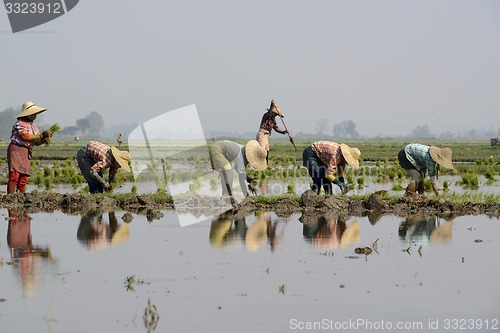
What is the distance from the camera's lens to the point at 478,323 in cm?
757

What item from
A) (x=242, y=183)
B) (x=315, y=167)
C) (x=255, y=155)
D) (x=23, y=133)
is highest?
(x=23, y=133)

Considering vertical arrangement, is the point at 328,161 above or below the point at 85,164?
below

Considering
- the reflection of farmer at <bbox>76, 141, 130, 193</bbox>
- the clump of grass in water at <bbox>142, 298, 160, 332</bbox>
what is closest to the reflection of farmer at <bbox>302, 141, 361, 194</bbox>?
the reflection of farmer at <bbox>76, 141, 130, 193</bbox>

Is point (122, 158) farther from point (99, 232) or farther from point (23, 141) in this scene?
point (99, 232)

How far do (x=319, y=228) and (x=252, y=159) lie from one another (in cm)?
359

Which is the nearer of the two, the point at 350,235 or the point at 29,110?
the point at 350,235

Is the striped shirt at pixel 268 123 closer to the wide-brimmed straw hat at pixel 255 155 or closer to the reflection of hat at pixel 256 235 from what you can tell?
the wide-brimmed straw hat at pixel 255 155

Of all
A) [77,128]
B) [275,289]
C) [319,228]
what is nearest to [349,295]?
[275,289]

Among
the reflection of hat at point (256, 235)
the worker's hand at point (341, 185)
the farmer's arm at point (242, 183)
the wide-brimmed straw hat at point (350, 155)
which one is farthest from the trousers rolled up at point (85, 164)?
the wide-brimmed straw hat at point (350, 155)

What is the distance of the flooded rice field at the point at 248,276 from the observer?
757cm

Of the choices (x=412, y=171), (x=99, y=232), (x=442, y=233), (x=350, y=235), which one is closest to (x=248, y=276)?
(x=350, y=235)

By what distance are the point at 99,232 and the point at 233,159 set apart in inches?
173

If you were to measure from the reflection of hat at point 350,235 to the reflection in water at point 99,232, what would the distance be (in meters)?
2.83

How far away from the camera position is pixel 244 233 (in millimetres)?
12664
